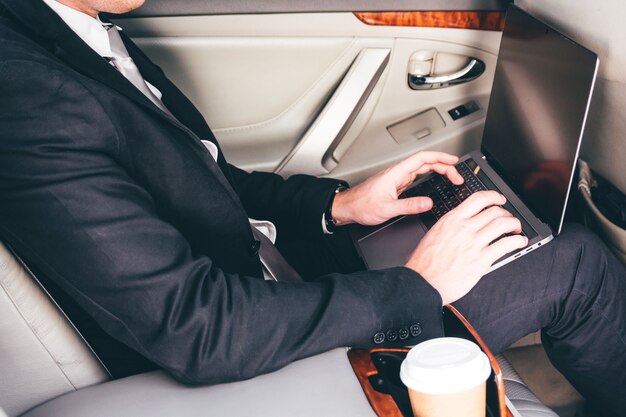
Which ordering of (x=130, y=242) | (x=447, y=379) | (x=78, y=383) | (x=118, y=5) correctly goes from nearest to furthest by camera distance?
1. (x=447, y=379)
2. (x=130, y=242)
3. (x=78, y=383)
4. (x=118, y=5)

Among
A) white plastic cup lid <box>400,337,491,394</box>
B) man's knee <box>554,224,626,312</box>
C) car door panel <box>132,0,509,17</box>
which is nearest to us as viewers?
white plastic cup lid <box>400,337,491,394</box>

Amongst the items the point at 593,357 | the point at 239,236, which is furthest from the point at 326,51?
the point at 593,357

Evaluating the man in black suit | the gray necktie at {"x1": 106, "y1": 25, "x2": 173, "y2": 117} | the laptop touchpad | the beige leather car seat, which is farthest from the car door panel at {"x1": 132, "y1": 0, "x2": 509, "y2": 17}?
the beige leather car seat

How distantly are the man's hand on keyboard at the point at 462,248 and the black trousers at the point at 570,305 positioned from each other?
138 millimetres

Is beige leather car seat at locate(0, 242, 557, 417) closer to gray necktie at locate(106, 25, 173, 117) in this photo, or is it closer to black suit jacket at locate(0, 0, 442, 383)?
black suit jacket at locate(0, 0, 442, 383)

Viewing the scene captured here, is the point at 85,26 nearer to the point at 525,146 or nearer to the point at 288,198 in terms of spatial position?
the point at 288,198

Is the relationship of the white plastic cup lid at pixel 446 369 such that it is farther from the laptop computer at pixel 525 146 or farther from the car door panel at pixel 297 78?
the car door panel at pixel 297 78

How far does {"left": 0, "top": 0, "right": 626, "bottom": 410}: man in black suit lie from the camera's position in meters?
0.78

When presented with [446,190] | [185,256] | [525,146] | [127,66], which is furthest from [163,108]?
[525,146]

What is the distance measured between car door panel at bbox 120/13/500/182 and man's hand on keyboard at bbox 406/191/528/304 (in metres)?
0.61

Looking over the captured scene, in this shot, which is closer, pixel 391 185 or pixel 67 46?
pixel 67 46

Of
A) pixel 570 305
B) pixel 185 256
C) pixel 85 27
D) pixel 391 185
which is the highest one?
pixel 85 27

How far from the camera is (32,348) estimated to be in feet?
2.79

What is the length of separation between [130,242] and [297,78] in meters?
0.87
